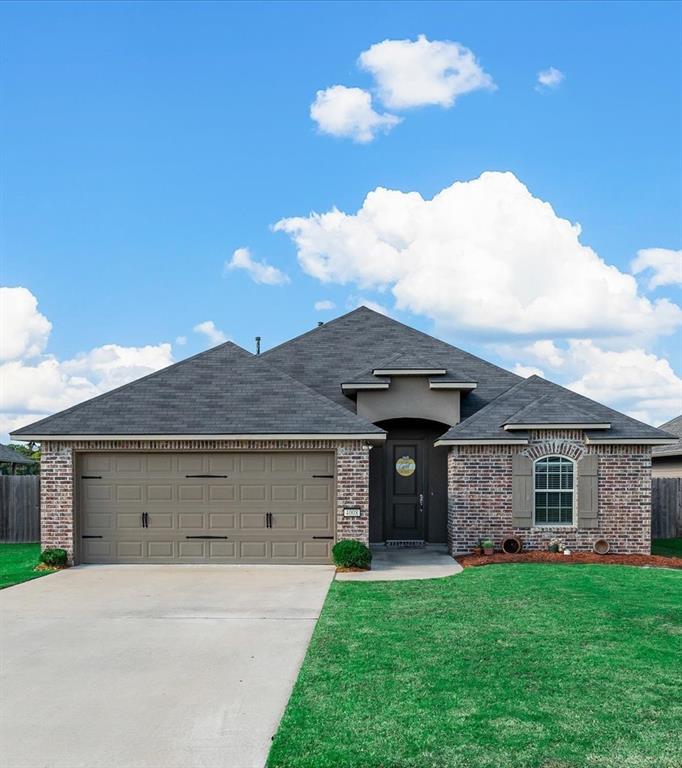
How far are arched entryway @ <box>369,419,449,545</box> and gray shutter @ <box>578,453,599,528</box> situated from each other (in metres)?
3.25

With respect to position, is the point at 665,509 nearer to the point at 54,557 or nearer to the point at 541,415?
the point at 541,415

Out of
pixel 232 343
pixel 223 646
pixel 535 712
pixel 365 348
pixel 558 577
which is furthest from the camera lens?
pixel 365 348

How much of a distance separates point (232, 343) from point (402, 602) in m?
8.29

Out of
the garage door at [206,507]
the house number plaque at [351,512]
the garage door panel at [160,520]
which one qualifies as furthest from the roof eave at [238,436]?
the garage door panel at [160,520]

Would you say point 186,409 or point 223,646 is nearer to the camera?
point 223,646

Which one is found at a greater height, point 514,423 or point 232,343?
Result: point 232,343

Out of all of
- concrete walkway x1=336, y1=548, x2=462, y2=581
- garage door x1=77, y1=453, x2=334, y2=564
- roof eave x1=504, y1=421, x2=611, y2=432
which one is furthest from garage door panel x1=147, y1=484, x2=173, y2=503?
roof eave x1=504, y1=421, x2=611, y2=432

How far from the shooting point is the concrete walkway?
13.2m

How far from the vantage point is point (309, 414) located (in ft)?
49.1

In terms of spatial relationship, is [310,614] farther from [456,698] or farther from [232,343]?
[232,343]

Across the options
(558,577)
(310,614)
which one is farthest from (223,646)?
(558,577)

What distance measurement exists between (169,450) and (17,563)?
4466mm

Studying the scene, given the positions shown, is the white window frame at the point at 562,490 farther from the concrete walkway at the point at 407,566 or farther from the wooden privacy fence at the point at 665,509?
the wooden privacy fence at the point at 665,509

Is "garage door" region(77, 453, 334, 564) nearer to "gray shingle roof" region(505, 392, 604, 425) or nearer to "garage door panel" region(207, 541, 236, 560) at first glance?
"garage door panel" region(207, 541, 236, 560)
